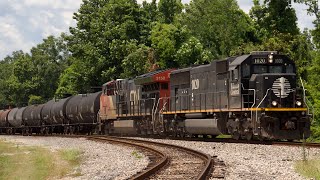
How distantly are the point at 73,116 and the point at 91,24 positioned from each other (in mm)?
24347

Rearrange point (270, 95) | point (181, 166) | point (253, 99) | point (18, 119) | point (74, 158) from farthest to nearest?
point (18, 119), point (253, 99), point (270, 95), point (74, 158), point (181, 166)

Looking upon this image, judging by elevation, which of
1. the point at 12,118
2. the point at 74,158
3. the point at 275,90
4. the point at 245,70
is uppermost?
the point at 245,70

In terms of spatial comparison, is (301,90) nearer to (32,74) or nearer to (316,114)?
(316,114)

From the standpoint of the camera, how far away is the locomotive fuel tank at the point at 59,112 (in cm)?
4181

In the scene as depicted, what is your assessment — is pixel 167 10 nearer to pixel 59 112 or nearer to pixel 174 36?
pixel 174 36

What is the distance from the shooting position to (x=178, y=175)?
11.2m

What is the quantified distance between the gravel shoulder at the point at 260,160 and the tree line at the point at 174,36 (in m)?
18.5

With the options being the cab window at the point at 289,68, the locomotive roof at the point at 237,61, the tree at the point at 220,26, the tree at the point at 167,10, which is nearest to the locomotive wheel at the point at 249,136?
the locomotive roof at the point at 237,61

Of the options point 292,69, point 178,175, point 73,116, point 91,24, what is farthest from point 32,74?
point 178,175

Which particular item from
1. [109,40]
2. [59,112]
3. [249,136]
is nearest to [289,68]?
[249,136]

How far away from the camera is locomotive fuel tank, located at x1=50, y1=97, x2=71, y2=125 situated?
41.8m

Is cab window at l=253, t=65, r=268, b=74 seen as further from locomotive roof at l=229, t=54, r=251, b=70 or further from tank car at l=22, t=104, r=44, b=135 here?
tank car at l=22, t=104, r=44, b=135

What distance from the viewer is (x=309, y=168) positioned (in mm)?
11883

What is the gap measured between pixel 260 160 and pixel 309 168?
7.31ft
